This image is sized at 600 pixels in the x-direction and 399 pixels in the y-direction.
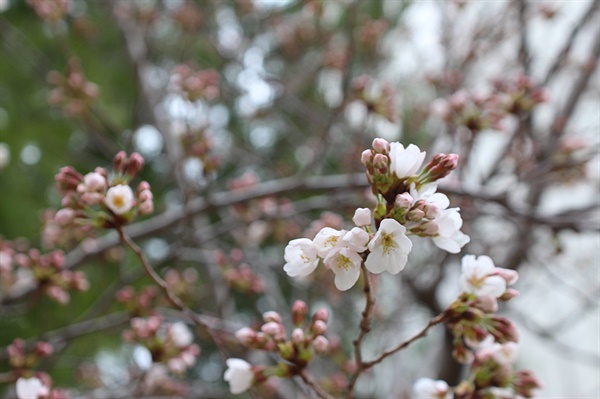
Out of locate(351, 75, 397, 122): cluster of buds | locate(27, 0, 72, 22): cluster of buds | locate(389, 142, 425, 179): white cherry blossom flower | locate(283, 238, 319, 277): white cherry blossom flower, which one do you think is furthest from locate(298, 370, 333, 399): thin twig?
locate(27, 0, 72, 22): cluster of buds

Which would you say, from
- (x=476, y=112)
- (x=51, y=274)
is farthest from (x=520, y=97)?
(x=51, y=274)

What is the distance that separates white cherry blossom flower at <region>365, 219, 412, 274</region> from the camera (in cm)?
64

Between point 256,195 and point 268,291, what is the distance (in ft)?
2.33

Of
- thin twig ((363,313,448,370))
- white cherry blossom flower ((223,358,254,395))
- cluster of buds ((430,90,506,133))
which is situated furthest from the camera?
cluster of buds ((430,90,506,133))

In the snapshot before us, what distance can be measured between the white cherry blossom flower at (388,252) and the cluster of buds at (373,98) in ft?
3.26

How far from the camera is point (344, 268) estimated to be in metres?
0.68

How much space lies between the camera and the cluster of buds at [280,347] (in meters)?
0.82

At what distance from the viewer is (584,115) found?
335 centimetres

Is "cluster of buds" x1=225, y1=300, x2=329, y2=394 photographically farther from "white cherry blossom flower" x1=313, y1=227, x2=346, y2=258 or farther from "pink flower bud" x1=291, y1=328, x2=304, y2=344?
"white cherry blossom flower" x1=313, y1=227, x2=346, y2=258

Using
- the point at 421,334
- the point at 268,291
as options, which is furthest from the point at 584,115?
the point at 421,334

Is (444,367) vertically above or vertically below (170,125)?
below

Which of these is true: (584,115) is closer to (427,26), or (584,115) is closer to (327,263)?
(427,26)

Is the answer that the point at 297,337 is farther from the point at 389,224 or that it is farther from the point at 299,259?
the point at 389,224

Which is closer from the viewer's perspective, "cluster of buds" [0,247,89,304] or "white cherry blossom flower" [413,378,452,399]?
"white cherry blossom flower" [413,378,452,399]
